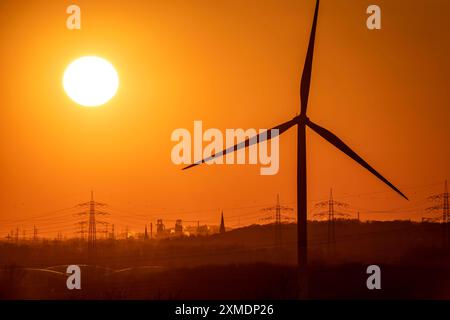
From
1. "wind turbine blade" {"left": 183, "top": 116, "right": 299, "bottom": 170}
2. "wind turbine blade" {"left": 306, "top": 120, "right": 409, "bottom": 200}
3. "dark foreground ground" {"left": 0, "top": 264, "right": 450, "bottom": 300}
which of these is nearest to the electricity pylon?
"dark foreground ground" {"left": 0, "top": 264, "right": 450, "bottom": 300}

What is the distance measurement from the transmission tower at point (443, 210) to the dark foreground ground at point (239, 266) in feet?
0.77

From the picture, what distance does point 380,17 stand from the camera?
17.5m

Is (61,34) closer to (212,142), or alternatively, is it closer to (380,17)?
(212,142)

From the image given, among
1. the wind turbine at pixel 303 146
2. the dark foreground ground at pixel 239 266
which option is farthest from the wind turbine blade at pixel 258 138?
the dark foreground ground at pixel 239 266

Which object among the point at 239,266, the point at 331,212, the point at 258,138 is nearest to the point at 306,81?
the point at 258,138

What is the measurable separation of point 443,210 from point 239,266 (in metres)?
4.88

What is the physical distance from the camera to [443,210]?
1834 cm

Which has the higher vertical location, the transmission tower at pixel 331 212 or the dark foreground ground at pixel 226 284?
the transmission tower at pixel 331 212

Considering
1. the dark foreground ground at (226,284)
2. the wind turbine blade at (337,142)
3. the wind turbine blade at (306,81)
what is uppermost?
the wind turbine blade at (306,81)

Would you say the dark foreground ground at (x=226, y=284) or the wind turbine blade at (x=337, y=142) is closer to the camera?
the wind turbine blade at (x=337, y=142)

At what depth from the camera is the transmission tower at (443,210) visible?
18078 millimetres

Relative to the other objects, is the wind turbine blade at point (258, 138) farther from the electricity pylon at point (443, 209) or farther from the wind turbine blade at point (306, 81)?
the electricity pylon at point (443, 209)

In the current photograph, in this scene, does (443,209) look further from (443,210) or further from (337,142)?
(337,142)
